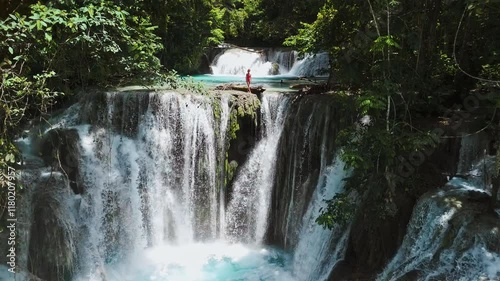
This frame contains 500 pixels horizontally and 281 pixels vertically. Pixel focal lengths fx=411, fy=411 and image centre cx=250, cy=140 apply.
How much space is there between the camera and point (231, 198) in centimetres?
901

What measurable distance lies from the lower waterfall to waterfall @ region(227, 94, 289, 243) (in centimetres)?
2

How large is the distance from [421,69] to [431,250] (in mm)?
2979

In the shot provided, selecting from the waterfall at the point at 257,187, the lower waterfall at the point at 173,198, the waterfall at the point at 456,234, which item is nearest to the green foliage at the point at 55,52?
the lower waterfall at the point at 173,198

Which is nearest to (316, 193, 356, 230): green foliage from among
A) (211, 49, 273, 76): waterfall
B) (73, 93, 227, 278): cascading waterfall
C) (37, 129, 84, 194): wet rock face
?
(73, 93, 227, 278): cascading waterfall

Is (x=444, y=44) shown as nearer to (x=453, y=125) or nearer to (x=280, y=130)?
(x=453, y=125)

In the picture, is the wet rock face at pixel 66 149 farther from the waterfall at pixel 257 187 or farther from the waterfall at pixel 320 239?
the waterfall at pixel 320 239

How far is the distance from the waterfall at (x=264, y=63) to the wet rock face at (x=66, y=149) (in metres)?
10.0

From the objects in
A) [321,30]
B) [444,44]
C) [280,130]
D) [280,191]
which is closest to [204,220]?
[280,191]

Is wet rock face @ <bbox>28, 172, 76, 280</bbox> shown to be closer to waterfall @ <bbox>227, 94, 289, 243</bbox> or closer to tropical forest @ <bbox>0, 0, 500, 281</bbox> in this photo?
tropical forest @ <bbox>0, 0, 500, 281</bbox>

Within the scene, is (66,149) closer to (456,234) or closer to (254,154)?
(254,154)

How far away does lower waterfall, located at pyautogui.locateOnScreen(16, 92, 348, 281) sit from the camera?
761 centimetres

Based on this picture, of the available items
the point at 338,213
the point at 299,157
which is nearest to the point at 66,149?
the point at 299,157

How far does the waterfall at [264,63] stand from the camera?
635 inches

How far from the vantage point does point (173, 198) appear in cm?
873
